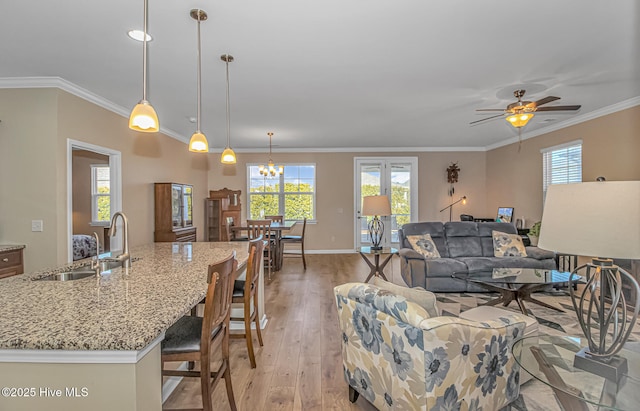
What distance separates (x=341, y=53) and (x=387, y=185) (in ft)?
17.1

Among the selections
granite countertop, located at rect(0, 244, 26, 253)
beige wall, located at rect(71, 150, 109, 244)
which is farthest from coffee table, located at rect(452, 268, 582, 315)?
beige wall, located at rect(71, 150, 109, 244)

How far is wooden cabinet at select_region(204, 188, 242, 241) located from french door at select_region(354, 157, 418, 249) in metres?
2.92

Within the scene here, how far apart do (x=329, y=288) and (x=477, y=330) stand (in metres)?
3.22

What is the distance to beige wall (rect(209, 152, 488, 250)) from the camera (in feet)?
25.4

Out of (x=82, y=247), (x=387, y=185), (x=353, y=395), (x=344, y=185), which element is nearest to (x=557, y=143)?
(x=387, y=185)

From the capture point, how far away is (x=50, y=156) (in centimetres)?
342

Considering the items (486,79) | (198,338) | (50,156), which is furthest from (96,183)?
(486,79)

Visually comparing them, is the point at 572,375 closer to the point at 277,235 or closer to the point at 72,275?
the point at 72,275

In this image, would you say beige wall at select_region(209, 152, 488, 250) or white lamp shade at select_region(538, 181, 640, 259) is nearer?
white lamp shade at select_region(538, 181, 640, 259)

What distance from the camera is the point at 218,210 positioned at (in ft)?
23.7

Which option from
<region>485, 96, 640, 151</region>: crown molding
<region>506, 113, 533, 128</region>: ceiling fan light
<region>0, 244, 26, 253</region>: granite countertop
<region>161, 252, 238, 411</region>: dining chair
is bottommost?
<region>161, 252, 238, 411</region>: dining chair

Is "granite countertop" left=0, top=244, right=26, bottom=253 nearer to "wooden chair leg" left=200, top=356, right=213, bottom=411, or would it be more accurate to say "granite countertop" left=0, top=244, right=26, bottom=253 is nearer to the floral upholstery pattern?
the floral upholstery pattern

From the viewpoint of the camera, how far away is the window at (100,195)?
624 centimetres

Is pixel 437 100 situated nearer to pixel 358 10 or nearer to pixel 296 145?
pixel 358 10
